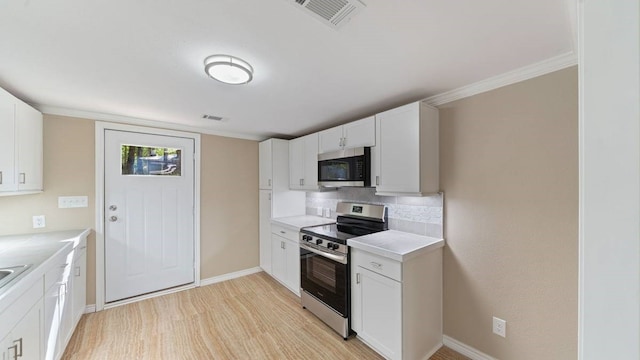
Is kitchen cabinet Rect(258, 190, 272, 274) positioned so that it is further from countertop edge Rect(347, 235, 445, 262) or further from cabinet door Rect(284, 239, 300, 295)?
countertop edge Rect(347, 235, 445, 262)

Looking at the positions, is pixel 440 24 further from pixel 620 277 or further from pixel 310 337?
pixel 310 337

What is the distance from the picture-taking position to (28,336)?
1368 mm

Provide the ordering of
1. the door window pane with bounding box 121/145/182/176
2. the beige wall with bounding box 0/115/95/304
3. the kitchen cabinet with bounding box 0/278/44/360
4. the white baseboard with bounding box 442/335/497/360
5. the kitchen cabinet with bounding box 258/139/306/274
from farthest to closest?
1. the kitchen cabinet with bounding box 258/139/306/274
2. the door window pane with bounding box 121/145/182/176
3. the beige wall with bounding box 0/115/95/304
4. the white baseboard with bounding box 442/335/497/360
5. the kitchen cabinet with bounding box 0/278/44/360

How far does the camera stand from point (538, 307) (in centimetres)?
167

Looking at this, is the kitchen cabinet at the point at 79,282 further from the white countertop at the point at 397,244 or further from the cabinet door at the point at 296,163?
the white countertop at the point at 397,244

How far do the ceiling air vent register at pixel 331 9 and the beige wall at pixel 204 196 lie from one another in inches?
112

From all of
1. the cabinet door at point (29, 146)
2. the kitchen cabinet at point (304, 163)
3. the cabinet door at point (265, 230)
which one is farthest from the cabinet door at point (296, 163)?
the cabinet door at point (29, 146)

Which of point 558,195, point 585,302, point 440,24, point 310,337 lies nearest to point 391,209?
point 558,195

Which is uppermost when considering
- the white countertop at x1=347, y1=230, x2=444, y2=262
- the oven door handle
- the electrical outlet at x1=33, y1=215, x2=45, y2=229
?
the electrical outlet at x1=33, y1=215, x2=45, y2=229

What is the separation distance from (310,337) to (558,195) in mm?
2294

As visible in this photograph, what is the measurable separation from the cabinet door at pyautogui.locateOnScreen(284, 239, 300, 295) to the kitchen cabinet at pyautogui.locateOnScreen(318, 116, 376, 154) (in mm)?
1275

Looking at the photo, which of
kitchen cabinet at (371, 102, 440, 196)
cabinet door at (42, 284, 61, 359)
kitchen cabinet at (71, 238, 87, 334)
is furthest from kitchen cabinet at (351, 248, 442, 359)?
kitchen cabinet at (71, 238, 87, 334)

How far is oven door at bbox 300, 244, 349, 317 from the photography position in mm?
2230

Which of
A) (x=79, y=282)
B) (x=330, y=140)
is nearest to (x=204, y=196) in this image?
(x=79, y=282)
